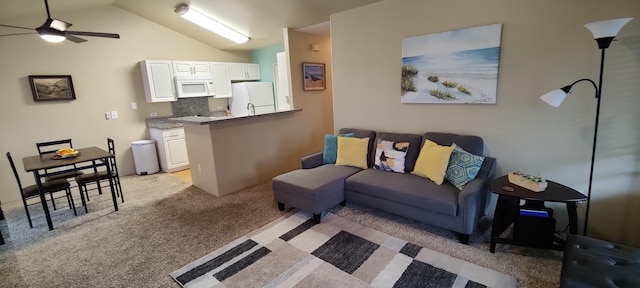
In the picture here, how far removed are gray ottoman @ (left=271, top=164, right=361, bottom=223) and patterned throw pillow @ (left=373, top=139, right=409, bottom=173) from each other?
0.31 metres

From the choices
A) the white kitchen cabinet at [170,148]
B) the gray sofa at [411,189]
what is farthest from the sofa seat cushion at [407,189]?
the white kitchen cabinet at [170,148]

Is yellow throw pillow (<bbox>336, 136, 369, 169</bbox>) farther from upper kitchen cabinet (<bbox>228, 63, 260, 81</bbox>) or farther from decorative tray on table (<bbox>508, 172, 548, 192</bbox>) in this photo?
upper kitchen cabinet (<bbox>228, 63, 260, 81</bbox>)

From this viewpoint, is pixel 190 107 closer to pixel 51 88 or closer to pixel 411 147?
pixel 51 88

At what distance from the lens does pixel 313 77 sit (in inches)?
195

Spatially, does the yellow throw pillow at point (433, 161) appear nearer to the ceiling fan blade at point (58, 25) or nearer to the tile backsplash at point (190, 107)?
the ceiling fan blade at point (58, 25)

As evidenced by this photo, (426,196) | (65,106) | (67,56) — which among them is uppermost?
(67,56)

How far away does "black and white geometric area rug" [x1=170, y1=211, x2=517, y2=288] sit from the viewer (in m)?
2.06

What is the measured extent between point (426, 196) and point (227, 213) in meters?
2.22

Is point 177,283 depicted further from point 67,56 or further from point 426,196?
point 67,56

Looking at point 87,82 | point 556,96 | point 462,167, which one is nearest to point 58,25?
point 87,82

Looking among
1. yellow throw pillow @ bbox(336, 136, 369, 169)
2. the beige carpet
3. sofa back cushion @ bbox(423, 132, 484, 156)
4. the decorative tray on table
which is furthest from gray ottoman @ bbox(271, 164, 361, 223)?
the decorative tray on table

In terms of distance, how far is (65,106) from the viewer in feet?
14.5

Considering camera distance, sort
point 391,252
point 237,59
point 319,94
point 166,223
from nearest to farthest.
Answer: point 391,252 → point 166,223 → point 319,94 → point 237,59

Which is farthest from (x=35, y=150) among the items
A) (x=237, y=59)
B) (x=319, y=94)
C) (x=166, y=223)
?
(x=319, y=94)
